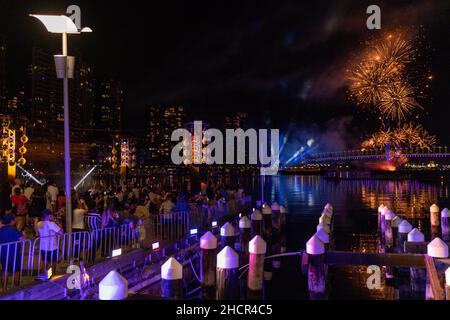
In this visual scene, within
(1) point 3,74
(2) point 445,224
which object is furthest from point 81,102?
(2) point 445,224

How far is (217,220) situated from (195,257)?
3.89 metres

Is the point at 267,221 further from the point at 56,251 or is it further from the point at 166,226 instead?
the point at 56,251

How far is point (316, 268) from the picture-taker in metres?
10.4

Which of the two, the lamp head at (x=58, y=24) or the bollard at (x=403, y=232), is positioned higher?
the lamp head at (x=58, y=24)

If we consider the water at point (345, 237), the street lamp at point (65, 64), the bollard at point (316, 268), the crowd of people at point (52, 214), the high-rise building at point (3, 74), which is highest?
the high-rise building at point (3, 74)

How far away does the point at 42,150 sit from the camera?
119500 mm

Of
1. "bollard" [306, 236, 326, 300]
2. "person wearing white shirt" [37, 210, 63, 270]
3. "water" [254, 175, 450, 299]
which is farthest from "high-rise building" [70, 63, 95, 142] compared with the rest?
"bollard" [306, 236, 326, 300]

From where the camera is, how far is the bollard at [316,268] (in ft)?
33.7

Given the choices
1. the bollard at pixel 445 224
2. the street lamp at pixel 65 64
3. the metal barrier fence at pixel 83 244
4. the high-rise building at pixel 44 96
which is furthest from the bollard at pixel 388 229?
the high-rise building at pixel 44 96

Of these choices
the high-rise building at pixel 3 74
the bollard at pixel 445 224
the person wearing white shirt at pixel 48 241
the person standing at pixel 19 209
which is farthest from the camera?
the high-rise building at pixel 3 74

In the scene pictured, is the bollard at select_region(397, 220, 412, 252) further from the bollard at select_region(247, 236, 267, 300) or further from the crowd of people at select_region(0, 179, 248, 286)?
the crowd of people at select_region(0, 179, 248, 286)

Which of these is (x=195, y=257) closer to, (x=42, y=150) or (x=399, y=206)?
(x=399, y=206)

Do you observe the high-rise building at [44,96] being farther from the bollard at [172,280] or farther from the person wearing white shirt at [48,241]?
the bollard at [172,280]

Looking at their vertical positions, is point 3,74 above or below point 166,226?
above
